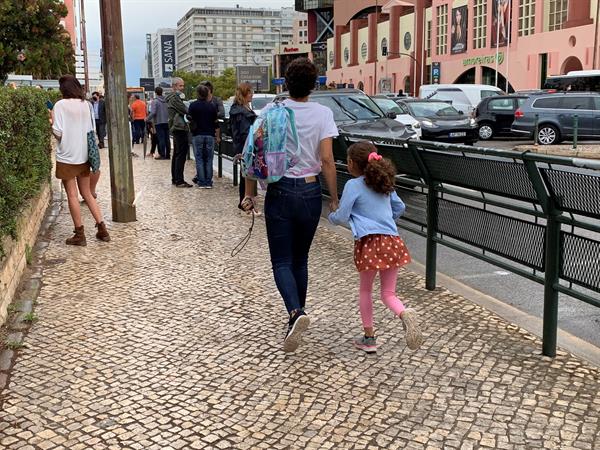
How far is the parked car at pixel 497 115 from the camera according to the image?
2603cm

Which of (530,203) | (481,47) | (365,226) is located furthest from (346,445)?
(481,47)

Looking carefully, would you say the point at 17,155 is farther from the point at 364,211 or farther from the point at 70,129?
the point at 364,211

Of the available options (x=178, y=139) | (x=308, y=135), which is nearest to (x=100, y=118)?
(x=178, y=139)

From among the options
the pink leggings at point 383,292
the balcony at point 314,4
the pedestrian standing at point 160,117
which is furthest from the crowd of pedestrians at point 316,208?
the balcony at point 314,4

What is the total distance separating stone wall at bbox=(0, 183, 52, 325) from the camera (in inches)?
208

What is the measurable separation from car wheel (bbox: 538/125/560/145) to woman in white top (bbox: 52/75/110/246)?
18206mm

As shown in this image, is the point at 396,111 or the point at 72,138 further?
the point at 396,111

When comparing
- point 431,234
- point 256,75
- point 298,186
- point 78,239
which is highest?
point 256,75

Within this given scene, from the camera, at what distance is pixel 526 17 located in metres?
54.1

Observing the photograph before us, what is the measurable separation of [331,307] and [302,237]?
3.74ft

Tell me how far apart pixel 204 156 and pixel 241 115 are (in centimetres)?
256

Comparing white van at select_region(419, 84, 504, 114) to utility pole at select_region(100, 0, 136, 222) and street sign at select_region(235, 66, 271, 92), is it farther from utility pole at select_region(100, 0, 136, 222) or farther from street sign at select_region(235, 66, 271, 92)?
street sign at select_region(235, 66, 271, 92)

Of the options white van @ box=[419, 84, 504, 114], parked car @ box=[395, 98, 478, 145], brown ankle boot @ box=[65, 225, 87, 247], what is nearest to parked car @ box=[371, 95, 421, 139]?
parked car @ box=[395, 98, 478, 145]

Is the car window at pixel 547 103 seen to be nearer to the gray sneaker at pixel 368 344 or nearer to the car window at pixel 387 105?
the car window at pixel 387 105
